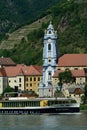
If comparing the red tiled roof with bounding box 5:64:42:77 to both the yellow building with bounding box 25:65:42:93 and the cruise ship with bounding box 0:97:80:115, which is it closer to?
the yellow building with bounding box 25:65:42:93

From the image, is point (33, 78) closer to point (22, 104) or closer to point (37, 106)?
point (22, 104)

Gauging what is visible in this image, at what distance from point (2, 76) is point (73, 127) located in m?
85.6

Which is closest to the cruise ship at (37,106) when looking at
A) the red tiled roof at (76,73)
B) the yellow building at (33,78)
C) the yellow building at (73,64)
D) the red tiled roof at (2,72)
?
the red tiled roof at (76,73)

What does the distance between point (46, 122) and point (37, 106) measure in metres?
23.5

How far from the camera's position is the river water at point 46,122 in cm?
10581

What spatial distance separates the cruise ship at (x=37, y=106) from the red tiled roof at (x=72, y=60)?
40.7 meters

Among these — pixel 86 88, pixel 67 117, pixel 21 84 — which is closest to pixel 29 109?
pixel 67 117

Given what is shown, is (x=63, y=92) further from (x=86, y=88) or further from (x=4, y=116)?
(x=4, y=116)

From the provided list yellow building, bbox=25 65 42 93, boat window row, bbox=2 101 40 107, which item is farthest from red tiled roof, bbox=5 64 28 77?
boat window row, bbox=2 101 40 107

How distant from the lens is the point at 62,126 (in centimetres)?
10719

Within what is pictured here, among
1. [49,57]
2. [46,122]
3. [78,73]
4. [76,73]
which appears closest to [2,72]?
[49,57]

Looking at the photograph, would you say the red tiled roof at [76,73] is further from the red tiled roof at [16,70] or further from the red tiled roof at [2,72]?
the red tiled roof at [2,72]

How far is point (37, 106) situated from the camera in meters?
138

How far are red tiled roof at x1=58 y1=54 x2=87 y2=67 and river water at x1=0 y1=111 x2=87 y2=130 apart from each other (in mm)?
49146
